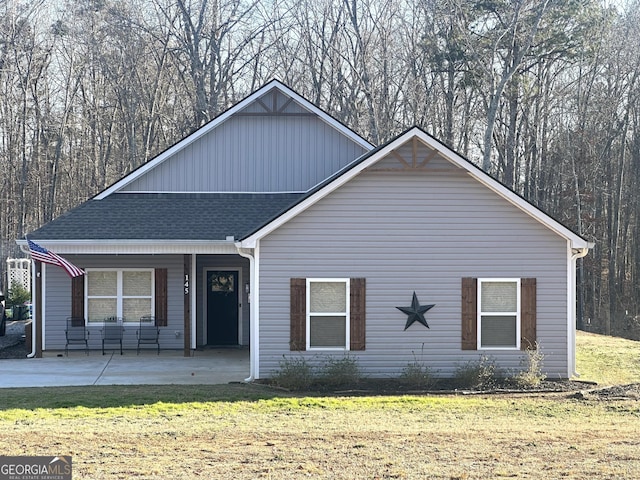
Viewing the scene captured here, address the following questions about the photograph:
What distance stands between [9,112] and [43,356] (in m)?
25.5

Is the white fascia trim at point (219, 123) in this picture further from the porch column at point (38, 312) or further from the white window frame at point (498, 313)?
the white window frame at point (498, 313)

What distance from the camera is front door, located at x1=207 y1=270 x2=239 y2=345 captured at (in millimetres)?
21547

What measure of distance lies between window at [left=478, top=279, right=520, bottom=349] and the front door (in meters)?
7.12

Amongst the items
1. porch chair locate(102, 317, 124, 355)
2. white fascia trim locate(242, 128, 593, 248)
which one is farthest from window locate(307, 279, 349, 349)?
porch chair locate(102, 317, 124, 355)

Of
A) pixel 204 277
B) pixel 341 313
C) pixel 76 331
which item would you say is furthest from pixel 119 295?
pixel 341 313

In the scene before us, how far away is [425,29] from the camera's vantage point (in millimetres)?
36531

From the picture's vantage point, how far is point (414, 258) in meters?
16.6

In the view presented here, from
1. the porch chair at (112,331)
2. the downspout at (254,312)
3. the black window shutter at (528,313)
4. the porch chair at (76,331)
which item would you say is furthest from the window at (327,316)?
the porch chair at (76,331)

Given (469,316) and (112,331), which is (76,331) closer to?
(112,331)

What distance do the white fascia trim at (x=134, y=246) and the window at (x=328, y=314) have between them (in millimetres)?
3147

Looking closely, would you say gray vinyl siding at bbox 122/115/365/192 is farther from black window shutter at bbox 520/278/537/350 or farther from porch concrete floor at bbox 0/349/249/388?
black window shutter at bbox 520/278/537/350

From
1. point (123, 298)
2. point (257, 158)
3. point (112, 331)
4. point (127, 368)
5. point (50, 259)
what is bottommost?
point (127, 368)

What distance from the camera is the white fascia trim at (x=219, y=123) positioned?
834 inches

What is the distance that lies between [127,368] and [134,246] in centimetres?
268
